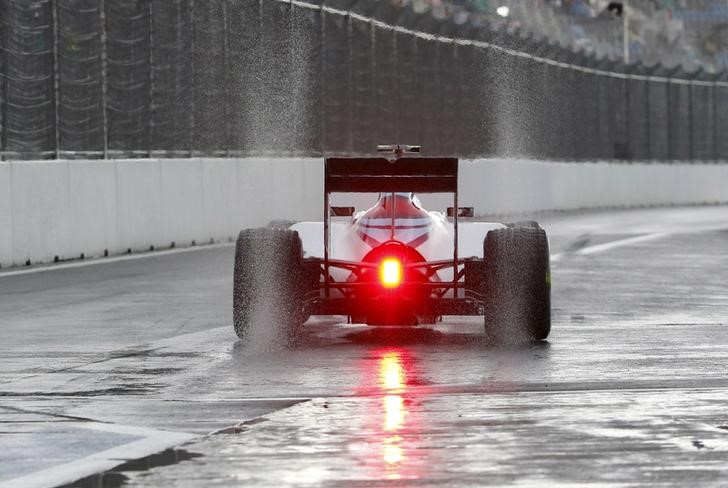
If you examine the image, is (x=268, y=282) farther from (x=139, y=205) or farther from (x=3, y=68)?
(x=139, y=205)

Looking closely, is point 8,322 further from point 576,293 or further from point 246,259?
point 576,293

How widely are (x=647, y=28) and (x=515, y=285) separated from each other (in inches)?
3078

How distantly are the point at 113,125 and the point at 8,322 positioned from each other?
1105 centimetres

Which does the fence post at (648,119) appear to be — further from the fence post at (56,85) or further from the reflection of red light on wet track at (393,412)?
the reflection of red light on wet track at (393,412)

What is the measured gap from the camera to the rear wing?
14.4 m

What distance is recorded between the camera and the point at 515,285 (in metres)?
14.0

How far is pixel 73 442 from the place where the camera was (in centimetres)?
959

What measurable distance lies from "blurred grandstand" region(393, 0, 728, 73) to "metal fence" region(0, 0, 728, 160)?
7.55 meters

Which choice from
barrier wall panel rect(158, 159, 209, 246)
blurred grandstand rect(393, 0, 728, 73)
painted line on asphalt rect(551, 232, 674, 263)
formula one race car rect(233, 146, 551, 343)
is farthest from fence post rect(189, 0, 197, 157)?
blurred grandstand rect(393, 0, 728, 73)

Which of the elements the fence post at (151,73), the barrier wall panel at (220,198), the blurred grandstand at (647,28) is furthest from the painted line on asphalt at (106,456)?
the blurred grandstand at (647,28)

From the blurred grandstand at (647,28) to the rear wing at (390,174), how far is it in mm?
45910

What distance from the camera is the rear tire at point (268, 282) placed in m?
14.3

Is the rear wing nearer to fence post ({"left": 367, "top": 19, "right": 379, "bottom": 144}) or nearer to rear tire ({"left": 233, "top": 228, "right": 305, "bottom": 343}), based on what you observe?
rear tire ({"left": 233, "top": 228, "right": 305, "bottom": 343})

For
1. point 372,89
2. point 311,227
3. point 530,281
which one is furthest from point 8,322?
point 372,89
